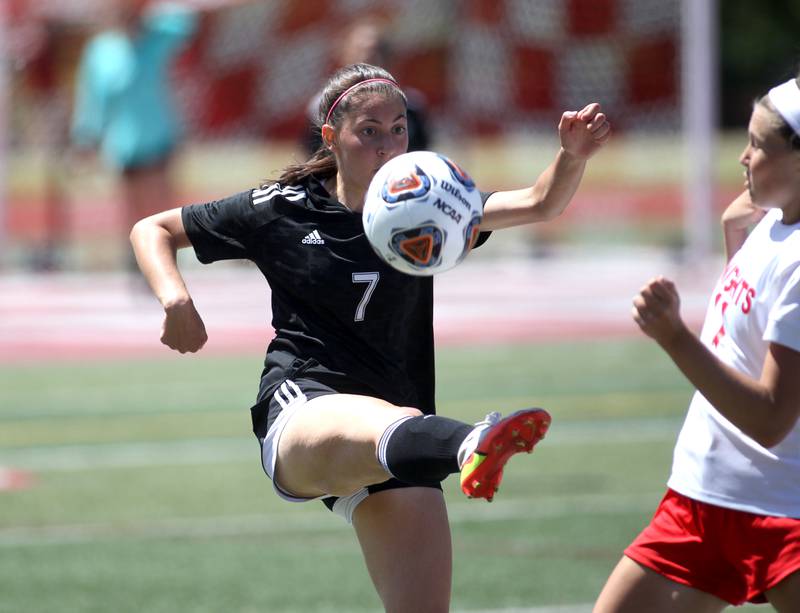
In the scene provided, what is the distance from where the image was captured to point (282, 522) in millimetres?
9031

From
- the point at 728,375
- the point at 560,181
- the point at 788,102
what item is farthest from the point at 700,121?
the point at 728,375

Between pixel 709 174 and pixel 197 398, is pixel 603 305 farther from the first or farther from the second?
pixel 197 398

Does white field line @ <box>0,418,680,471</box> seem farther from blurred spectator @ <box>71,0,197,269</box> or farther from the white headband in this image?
blurred spectator @ <box>71,0,197,269</box>

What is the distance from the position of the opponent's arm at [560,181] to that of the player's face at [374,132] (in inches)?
16.3

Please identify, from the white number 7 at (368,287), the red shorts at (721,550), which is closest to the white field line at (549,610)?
the white number 7 at (368,287)

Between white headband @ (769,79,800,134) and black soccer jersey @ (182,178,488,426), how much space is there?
1.36m

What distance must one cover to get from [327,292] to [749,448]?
1.42 m

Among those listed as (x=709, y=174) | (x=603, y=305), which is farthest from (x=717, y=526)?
(x=709, y=174)

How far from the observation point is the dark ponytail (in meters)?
4.91

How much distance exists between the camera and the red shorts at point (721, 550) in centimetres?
419

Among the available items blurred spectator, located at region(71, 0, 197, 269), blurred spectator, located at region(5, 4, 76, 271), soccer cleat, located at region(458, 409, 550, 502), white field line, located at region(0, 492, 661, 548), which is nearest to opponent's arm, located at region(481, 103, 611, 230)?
soccer cleat, located at region(458, 409, 550, 502)

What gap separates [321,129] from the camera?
5.11 metres

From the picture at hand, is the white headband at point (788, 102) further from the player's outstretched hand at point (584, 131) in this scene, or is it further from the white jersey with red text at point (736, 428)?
the player's outstretched hand at point (584, 131)

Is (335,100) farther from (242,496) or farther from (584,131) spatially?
(242,496)
